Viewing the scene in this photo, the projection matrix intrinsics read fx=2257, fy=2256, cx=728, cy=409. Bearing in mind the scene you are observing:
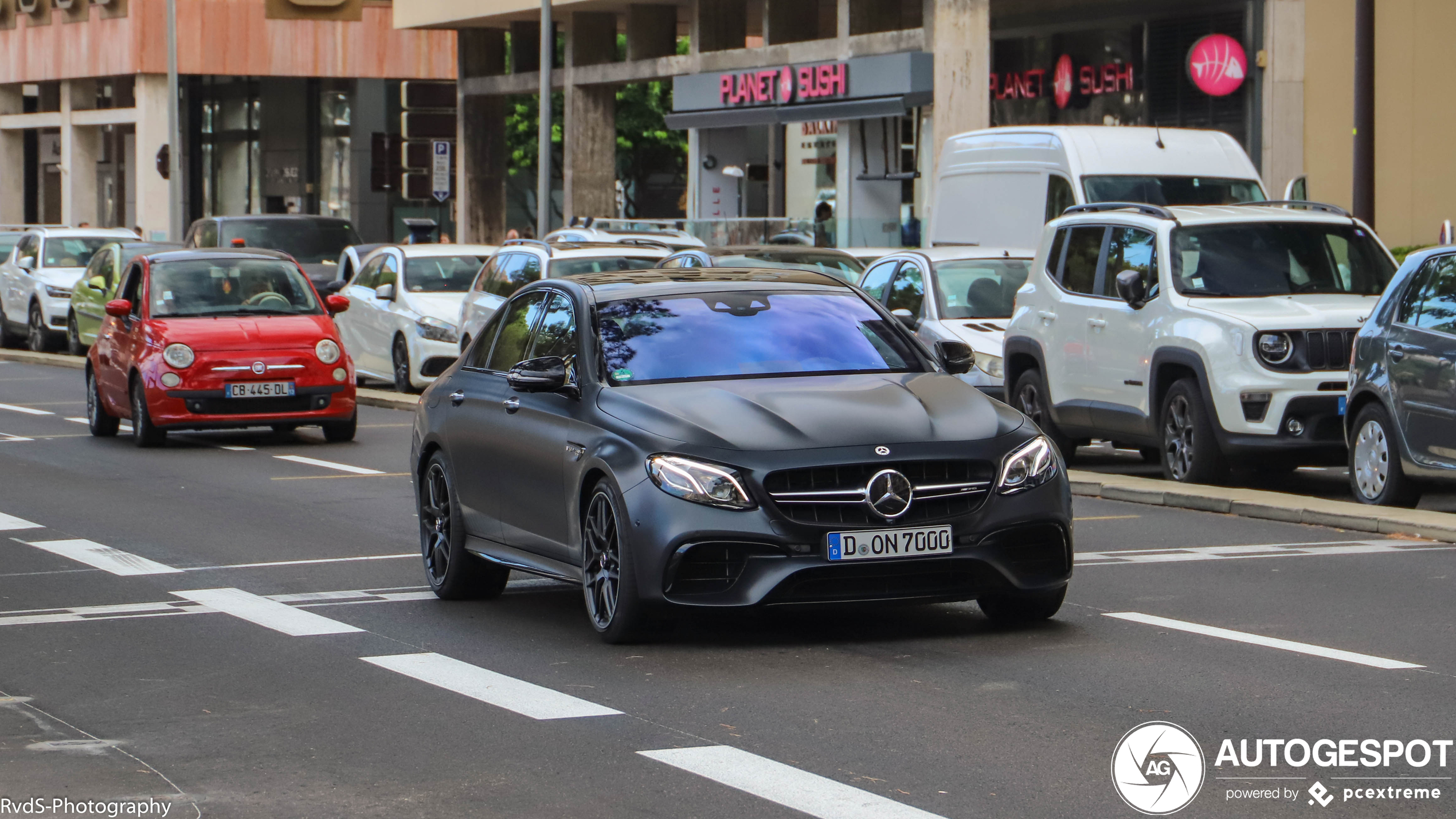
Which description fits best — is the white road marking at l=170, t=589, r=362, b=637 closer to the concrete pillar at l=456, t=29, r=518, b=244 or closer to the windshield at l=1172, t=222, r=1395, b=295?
the windshield at l=1172, t=222, r=1395, b=295

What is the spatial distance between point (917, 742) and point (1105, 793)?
0.83 metres

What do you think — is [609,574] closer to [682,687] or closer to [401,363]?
[682,687]

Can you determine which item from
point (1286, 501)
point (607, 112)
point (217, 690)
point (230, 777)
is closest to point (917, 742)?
point (230, 777)

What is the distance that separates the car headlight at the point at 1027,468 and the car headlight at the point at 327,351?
1141cm

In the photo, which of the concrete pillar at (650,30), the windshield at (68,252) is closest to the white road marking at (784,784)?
the windshield at (68,252)

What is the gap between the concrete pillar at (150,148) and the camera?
60.2 metres

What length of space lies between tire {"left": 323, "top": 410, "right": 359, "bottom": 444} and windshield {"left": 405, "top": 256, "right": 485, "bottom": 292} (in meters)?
6.00

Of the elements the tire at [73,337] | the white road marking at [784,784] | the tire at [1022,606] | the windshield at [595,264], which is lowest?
the white road marking at [784,784]

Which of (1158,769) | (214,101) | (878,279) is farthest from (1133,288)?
(214,101)

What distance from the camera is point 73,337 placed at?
34.4 metres

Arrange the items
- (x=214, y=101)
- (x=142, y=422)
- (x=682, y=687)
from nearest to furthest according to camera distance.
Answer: (x=682, y=687)
(x=142, y=422)
(x=214, y=101)

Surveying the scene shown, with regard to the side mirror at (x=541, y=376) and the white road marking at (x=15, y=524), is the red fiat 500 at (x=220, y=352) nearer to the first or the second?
the white road marking at (x=15, y=524)

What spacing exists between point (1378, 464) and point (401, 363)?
14.4 metres

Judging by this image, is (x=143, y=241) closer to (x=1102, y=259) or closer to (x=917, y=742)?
(x=1102, y=259)
